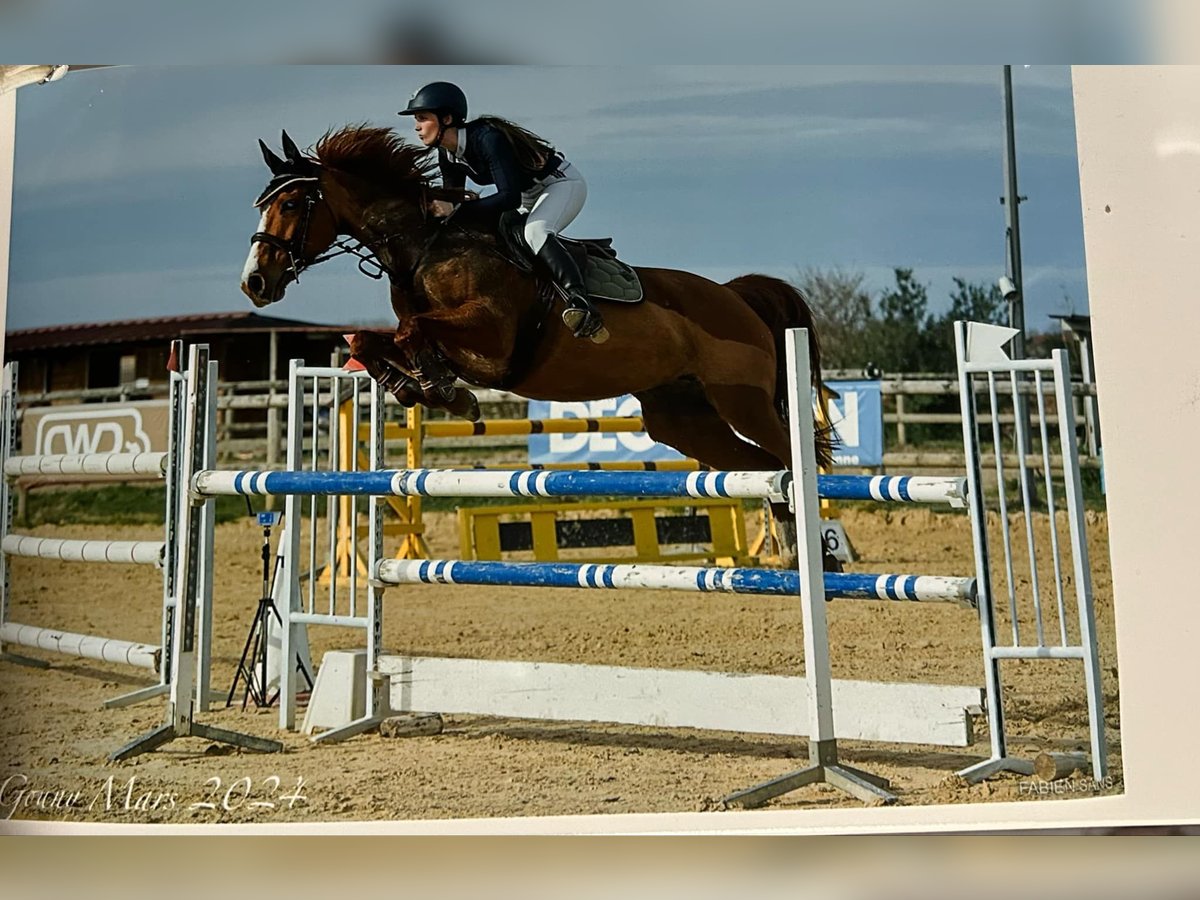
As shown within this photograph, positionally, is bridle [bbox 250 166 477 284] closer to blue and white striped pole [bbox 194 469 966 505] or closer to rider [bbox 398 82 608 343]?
rider [bbox 398 82 608 343]

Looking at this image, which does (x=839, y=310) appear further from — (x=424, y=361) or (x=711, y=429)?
(x=424, y=361)

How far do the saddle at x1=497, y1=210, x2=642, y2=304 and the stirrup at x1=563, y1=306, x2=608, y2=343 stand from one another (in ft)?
0.24

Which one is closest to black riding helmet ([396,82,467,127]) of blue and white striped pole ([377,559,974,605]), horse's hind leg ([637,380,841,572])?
horse's hind leg ([637,380,841,572])

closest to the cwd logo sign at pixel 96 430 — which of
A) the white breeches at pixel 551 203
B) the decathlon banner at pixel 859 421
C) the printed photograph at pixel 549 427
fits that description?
the printed photograph at pixel 549 427

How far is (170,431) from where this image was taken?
271 cm

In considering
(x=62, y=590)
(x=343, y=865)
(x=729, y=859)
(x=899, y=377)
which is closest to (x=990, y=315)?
(x=899, y=377)

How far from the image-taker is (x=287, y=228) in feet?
8.00

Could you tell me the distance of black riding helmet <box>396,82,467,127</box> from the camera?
2.42 meters

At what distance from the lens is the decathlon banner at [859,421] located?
500 centimetres

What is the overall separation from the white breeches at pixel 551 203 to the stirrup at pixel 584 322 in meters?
0.16

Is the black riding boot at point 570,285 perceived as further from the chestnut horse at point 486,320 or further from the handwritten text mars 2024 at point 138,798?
the handwritten text mars 2024 at point 138,798

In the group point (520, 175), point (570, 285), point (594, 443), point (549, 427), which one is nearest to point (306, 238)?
point (520, 175)

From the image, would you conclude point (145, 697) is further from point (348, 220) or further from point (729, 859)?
point (729, 859)

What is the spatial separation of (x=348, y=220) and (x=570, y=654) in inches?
63.1
